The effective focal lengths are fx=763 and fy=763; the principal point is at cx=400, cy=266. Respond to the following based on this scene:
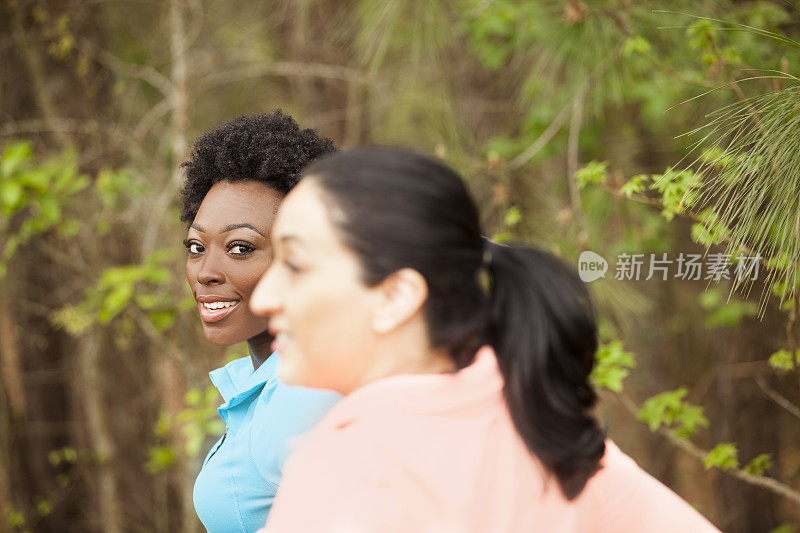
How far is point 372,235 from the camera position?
0.98 metres

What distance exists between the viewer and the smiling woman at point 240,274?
1.42m

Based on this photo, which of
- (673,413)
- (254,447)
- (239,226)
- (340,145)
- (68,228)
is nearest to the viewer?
(254,447)

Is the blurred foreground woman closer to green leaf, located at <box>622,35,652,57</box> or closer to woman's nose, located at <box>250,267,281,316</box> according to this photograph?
woman's nose, located at <box>250,267,281,316</box>

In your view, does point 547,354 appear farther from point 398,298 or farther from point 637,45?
point 637,45

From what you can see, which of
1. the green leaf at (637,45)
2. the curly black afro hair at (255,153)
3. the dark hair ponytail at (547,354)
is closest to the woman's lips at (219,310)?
the curly black afro hair at (255,153)

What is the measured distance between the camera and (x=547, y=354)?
1.01 meters

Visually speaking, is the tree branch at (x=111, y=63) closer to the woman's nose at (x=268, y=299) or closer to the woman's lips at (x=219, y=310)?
the woman's lips at (x=219, y=310)

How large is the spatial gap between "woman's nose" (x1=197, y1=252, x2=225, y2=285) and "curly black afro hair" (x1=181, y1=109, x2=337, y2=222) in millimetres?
176

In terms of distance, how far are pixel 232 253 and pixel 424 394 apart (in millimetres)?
744

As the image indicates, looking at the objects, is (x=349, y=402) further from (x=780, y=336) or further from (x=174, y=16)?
(x=174, y=16)

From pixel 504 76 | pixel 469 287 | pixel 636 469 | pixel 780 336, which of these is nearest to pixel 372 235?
pixel 469 287

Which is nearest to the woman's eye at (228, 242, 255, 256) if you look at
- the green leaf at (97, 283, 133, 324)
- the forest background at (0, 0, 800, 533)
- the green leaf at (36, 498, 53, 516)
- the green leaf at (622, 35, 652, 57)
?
the forest background at (0, 0, 800, 533)

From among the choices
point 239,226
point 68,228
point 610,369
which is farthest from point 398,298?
point 68,228

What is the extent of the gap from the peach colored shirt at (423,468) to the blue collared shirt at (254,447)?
0.97ft
